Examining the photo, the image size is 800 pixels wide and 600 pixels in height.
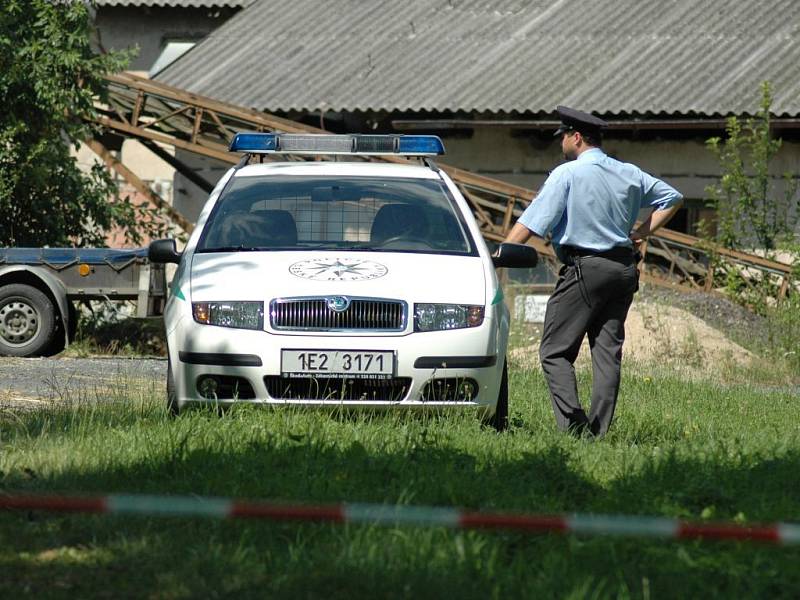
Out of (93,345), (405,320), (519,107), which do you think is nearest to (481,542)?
(405,320)

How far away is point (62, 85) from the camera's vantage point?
16.6 metres

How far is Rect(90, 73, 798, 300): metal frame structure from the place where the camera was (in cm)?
1766

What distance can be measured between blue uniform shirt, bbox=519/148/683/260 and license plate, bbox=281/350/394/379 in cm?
125

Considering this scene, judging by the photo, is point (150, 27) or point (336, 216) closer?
point (336, 216)

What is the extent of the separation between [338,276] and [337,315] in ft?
0.93

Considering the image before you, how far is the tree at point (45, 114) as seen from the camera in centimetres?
1605

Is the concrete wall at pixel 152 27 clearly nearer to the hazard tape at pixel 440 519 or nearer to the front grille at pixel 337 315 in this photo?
the front grille at pixel 337 315

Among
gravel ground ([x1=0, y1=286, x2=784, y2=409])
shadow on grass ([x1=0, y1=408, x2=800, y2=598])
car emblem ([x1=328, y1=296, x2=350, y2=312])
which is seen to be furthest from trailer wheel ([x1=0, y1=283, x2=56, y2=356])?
shadow on grass ([x1=0, y1=408, x2=800, y2=598])

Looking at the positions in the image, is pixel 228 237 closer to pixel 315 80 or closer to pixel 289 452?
pixel 289 452

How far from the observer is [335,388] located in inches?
276

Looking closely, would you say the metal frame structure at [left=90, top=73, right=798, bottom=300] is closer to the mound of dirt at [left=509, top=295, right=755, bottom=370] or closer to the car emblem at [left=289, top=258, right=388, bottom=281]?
the mound of dirt at [left=509, top=295, right=755, bottom=370]

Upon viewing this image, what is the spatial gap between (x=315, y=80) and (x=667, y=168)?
5.67 meters

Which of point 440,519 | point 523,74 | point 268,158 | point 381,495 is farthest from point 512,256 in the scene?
point 523,74

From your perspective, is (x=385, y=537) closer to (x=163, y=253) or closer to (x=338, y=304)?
(x=338, y=304)
